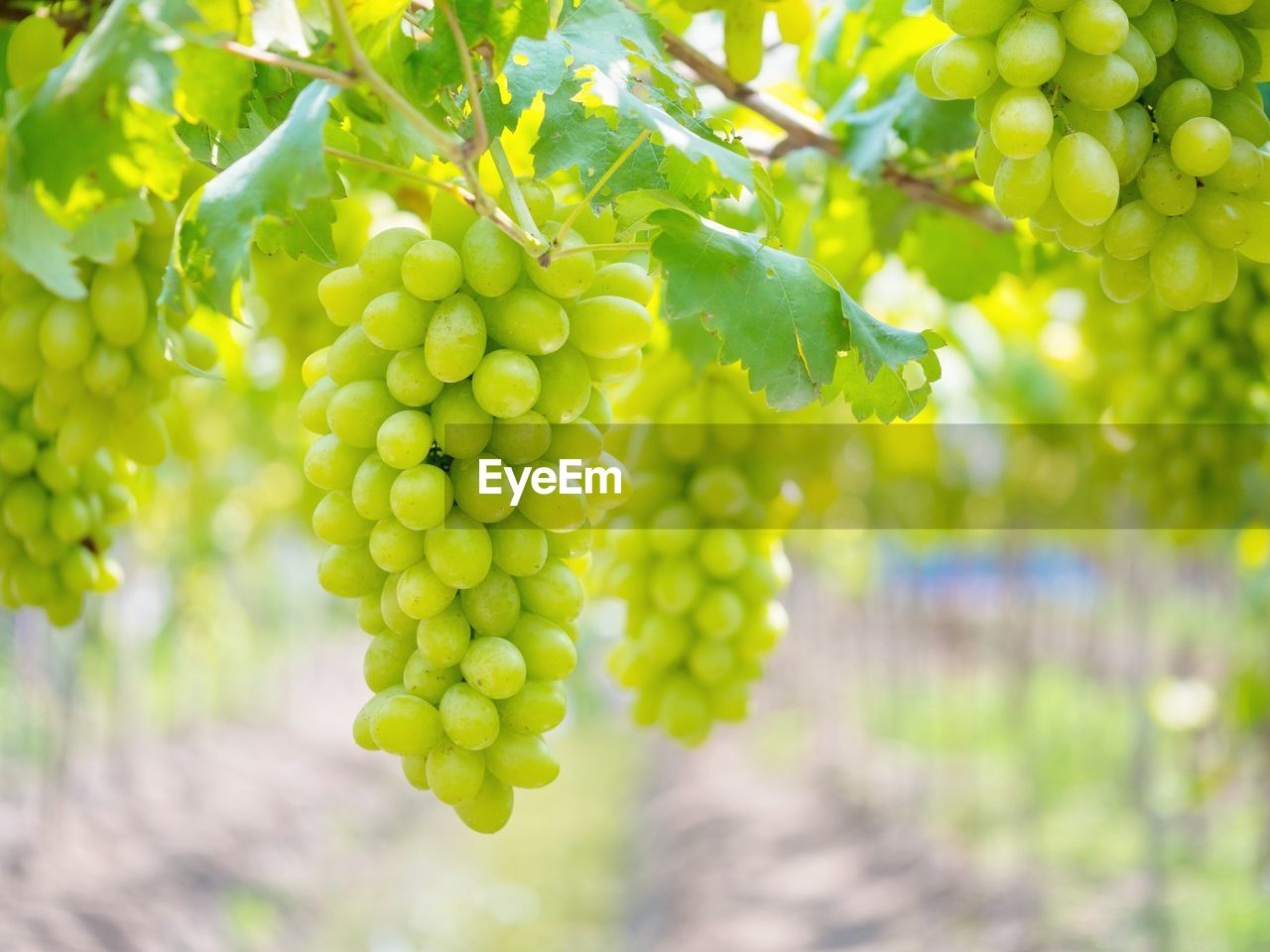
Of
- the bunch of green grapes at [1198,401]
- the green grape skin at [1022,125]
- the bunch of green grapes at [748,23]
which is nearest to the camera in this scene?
the green grape skin at [1022,125]

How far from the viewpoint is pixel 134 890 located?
5102 mm

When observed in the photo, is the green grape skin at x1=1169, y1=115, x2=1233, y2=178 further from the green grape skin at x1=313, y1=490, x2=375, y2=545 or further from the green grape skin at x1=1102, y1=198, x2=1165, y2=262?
the green grape skin at x1=313, y1=490, x2=375, y2=545

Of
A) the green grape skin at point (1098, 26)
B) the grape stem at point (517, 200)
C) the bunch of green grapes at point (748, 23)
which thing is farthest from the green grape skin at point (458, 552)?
the bunch of green grapes at point (748, 23)

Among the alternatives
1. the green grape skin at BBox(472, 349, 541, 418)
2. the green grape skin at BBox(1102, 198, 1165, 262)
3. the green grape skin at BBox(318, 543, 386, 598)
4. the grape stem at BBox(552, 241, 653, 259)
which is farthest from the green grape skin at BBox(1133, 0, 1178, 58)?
the green grape skin at BBox(318, 543, 386, 598)

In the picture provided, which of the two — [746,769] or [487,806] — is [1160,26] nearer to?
[487,806]

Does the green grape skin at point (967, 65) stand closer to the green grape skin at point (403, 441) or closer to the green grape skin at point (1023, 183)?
the green grape skin at point (1023, 183)

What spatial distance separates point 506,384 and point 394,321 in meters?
0.11

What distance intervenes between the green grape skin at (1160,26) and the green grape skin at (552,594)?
2.05 ft

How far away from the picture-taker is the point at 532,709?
3.18 feet

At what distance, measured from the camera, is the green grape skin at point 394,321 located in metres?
0.95

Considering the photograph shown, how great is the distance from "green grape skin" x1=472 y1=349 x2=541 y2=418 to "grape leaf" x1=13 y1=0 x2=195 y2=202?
256mm

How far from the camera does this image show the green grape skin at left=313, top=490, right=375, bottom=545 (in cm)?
100

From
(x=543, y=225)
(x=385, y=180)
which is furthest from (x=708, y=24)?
(x=543, y=225)

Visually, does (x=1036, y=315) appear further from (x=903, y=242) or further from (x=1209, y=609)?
(x=1209, y=609)
